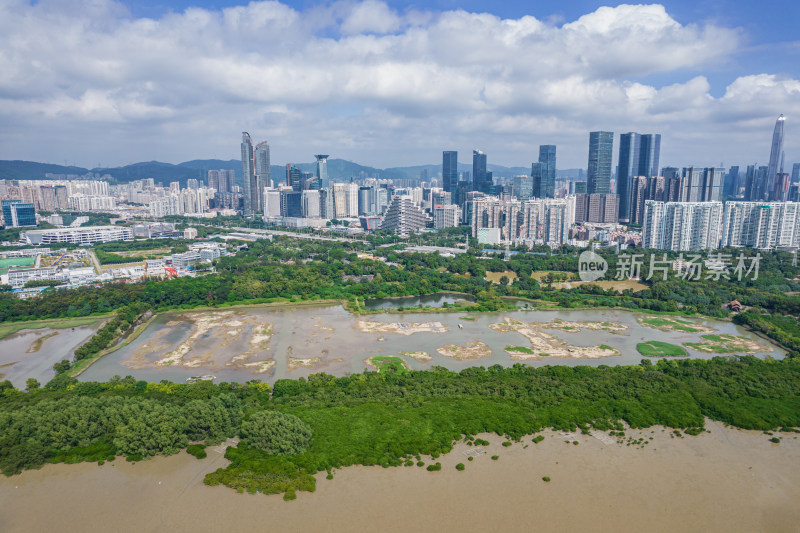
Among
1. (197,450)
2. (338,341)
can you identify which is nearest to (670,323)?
(338,341)

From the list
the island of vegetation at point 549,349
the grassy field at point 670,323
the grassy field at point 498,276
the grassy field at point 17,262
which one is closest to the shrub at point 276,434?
the island of vegetation at point 549,349

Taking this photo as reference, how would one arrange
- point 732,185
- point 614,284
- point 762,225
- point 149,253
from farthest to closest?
point 732,185 < point 149,253 < point 762,225 < point 614,284

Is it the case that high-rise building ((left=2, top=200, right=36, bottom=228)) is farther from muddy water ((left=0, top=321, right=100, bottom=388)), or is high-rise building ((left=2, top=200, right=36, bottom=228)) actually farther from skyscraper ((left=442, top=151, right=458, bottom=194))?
skyscraper ((left=442, top=151, right=458, bottom=194))

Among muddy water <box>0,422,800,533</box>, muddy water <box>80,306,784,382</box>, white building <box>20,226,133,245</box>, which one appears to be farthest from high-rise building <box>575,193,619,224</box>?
muddy water <box>0,422,800,533</box>

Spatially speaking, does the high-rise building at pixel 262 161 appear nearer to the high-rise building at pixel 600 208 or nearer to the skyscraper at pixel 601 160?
the high-rise building at pixel 600 208

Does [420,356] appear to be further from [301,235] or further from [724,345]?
[301,235]
